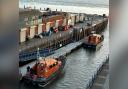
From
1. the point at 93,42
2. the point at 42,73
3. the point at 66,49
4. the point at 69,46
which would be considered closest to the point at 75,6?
the point at 93,42

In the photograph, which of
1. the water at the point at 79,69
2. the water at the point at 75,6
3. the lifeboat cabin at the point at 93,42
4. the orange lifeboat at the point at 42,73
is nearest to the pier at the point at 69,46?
the water at the point at 79,69

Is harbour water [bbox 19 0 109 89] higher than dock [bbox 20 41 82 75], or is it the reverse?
dock [bbox 20 41 82 75]

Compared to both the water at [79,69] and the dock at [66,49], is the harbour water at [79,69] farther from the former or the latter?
the dock at [66,49]

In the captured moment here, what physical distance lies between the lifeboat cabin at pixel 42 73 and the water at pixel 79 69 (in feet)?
0.91

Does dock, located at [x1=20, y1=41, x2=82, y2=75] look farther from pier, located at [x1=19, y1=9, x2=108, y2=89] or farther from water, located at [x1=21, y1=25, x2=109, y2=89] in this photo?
water, located at [x1=21, y1=25, x2=109, y2=89]

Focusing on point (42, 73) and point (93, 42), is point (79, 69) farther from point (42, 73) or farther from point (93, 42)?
point (93, 42)

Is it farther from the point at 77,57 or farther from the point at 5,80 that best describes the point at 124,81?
the point at 77,57

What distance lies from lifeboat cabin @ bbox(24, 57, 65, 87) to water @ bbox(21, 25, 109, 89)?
0.91 feet

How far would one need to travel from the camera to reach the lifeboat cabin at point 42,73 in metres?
12.8

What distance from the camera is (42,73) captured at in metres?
13.0

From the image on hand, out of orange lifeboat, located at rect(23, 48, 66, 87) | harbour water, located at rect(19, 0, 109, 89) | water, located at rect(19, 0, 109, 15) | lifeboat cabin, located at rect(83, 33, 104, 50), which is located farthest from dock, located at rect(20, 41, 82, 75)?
water, located at rect(19, 0, 109, 15)

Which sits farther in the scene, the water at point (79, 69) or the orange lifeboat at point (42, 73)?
the orange lifeboat at point (42, 73)

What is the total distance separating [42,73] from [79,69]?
8.48ft

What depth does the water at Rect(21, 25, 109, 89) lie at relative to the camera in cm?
1266
